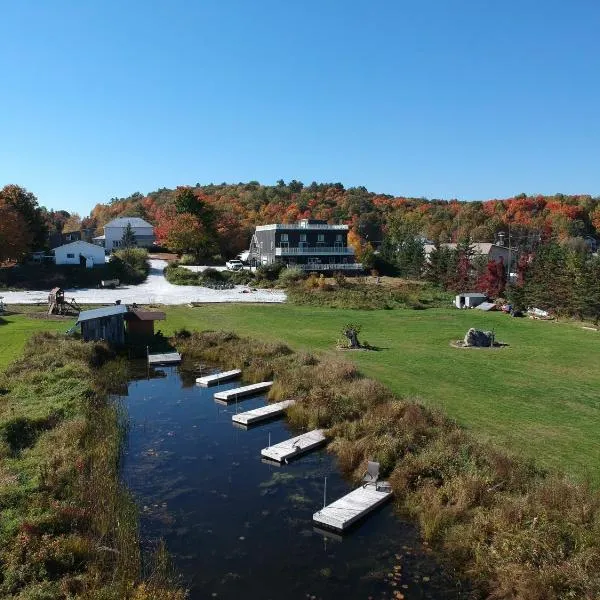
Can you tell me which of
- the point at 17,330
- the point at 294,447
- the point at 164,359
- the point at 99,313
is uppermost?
the point at 99,313

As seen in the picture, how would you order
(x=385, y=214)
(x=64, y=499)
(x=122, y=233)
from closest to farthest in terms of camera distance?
(x=64, y=499) < (x=122, y=233) < (x=385, y=214)

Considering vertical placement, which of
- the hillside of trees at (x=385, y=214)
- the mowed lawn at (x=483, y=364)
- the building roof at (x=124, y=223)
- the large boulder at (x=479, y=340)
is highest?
the hillside of trees at (x=385, y=214)

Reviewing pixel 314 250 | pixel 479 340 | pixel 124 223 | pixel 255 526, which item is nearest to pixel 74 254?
pixel 124 223

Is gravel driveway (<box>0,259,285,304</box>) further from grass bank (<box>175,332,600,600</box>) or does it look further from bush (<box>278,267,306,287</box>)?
grass bank (<box>175,332,600,600</box>)

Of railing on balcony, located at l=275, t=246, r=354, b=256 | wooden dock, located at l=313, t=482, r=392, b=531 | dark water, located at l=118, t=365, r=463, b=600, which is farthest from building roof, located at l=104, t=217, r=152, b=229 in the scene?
wooden dock, located at l=313, t=482, r=392, b=531

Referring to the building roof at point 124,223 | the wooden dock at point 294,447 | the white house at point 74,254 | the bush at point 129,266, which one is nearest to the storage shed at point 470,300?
the bush at point 129,266

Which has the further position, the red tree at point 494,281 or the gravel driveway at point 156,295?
the red tree at point 494,281

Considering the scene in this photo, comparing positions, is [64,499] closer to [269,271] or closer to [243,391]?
[243,391]

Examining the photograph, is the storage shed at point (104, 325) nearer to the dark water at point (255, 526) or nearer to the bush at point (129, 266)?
the dark water at point (255, 526)
